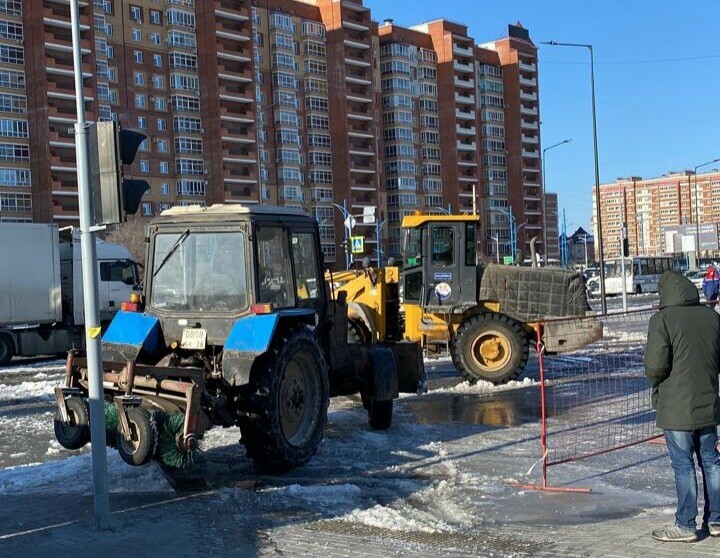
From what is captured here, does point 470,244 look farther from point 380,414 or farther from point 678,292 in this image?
point 678,292

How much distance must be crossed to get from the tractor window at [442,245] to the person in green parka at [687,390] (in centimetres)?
929

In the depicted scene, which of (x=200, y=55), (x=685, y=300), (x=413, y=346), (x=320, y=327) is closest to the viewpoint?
(x=685, y=300)

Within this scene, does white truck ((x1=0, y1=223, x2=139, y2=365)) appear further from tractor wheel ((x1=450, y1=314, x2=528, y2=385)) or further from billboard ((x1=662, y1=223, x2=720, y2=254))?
billboard ((x1=662, y1=223, x2=720, y2=254))

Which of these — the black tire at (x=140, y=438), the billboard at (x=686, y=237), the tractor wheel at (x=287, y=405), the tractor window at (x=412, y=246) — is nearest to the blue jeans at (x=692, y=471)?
the tractor wheel at (x=287, y=405)

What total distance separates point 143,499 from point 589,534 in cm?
376

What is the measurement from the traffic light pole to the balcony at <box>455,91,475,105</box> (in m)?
108

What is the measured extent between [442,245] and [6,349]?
526 inches

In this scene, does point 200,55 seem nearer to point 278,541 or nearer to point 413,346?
point 413,346

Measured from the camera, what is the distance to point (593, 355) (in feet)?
60.1

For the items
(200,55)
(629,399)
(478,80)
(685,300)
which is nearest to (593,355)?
(629,399)

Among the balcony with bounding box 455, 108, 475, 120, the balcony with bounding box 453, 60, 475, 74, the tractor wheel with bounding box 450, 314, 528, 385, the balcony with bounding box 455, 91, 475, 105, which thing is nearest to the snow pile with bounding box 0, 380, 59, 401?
the tractor wheel with bounding box 450, 314, 528, 385

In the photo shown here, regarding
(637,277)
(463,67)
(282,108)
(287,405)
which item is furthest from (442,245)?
(463,67)

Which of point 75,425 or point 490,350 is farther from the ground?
point 75,425

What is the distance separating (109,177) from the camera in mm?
6418
